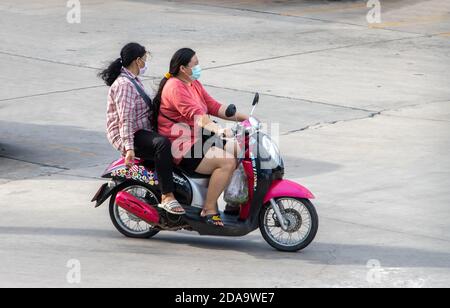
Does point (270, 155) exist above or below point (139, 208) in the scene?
above

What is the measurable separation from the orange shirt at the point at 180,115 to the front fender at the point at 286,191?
29.4 inches

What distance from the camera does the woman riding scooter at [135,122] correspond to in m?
9.11

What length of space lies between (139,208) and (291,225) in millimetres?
1274

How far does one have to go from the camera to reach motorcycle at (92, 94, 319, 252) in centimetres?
909

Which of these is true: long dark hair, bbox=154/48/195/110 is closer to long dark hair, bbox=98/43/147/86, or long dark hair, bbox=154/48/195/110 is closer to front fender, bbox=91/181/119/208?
long dark hair, bbox=98/43/147/86

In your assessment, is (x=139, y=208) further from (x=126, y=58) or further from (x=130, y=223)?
(x=126, y=58)

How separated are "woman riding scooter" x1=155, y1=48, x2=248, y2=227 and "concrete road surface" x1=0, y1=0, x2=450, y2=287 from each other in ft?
1.91

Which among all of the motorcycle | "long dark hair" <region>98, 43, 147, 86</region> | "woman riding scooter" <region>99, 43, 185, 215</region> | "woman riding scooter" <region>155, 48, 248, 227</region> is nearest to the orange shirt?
"woman riding scooter" <region>155, 48, 248, 227</region>

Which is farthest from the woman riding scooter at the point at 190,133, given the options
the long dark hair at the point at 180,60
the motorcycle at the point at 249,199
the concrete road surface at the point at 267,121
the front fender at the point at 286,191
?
the concrete road surface at the point at 267,121

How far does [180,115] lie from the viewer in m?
9.20

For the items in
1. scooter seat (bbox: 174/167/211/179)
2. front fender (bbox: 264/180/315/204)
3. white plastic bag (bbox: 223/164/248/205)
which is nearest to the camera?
front fender (bbox: 264/180/315/204)

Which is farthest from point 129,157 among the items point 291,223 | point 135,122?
point 291,223

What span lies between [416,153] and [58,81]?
20.0ft

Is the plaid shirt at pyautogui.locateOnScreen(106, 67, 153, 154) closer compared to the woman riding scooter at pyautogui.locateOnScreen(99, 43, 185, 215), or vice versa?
the woman riding scooter at pyautogui.locateOnScreen(99, 43, 185, 215)
